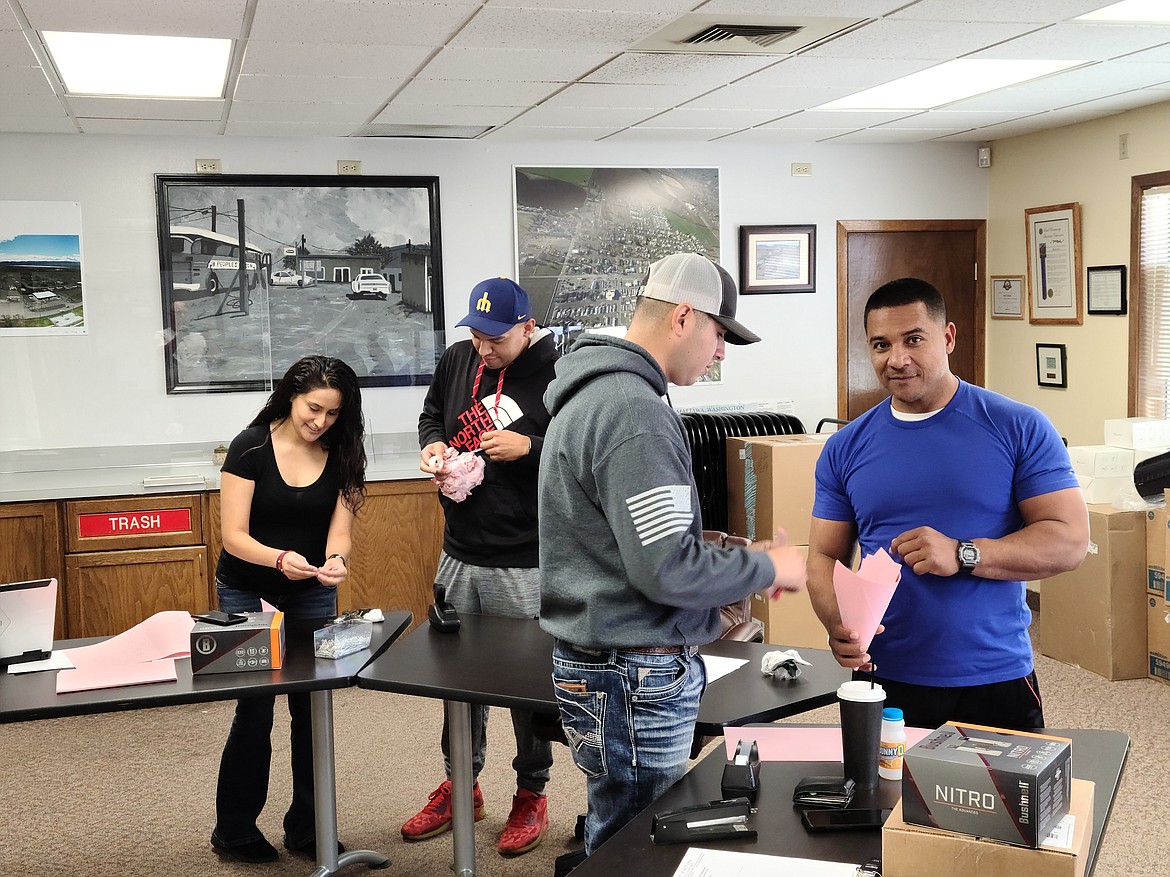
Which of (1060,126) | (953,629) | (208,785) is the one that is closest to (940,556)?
(953,629)

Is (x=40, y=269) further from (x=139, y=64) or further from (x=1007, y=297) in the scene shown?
(x=1007, y=297)

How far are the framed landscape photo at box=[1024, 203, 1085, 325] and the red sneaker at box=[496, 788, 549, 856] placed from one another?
13.8 feet

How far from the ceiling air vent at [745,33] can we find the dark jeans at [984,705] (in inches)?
93.3

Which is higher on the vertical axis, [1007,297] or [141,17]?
[141,17]

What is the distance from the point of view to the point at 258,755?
10.6 ft

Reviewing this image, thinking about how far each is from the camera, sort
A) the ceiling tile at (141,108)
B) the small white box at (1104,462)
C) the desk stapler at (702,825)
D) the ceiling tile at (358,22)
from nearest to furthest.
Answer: the desk stapler at (702,825), the ceiling tile at (358,22), the ceiling tile at (141,108), the small white box at (1104,462)

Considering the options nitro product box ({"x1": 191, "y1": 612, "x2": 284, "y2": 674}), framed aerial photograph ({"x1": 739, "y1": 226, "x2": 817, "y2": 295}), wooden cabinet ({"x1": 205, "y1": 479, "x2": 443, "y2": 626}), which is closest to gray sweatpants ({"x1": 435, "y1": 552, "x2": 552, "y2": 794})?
nitro product box ({"x1": 191, "y1": 612, "x2": 284, "y2": 674})

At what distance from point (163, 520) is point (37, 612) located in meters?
2.32

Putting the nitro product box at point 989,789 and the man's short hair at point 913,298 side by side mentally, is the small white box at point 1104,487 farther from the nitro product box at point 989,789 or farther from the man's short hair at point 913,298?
the nitro product box at point 989,789

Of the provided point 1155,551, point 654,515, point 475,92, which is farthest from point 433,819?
point 1155,551

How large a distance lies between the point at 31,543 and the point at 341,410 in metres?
2.51

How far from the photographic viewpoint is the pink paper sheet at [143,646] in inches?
108

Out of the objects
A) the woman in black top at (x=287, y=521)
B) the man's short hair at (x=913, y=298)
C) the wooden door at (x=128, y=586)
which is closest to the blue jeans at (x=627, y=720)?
the man's short hair at (x=913, y=298)

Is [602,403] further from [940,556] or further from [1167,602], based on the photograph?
[1167,602]
